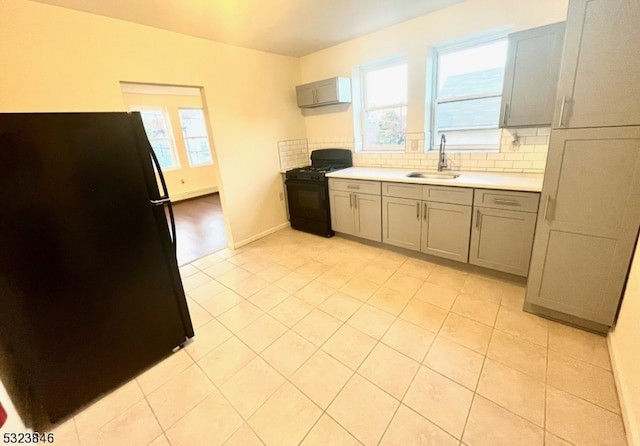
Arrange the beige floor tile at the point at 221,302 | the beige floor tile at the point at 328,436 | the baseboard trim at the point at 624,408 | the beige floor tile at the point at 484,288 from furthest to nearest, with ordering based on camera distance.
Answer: the beige floor tile at the point at 221,302, the beige floor tile at the point at 484,288, the beige floor tile at the point at 328,436, the baseboard trim at the point at 624,408

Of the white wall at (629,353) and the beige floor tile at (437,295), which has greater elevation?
the white wall at (629,353)

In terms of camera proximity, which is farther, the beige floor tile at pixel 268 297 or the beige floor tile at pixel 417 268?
the beige floor tile at pixel 417 268

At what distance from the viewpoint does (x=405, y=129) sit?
3441 millimetres

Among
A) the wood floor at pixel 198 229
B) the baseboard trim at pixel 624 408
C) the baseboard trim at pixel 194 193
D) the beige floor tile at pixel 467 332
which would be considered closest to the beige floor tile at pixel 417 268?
the beige floor tile at pixel 467 332

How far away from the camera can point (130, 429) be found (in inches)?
58.7

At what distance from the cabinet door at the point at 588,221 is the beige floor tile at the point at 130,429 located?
262 cm

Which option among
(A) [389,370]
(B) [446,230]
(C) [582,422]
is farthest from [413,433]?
(B) [446,230]

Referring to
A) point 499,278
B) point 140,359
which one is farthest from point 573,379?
point 140,359

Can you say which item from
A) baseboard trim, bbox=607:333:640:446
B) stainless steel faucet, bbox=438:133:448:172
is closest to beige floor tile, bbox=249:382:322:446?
baseboard trim, bbox=607:333:640:446

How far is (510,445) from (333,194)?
9.19 feet

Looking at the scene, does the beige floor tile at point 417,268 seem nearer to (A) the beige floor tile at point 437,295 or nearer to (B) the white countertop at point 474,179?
(A) the beige floor tile at point 437,295

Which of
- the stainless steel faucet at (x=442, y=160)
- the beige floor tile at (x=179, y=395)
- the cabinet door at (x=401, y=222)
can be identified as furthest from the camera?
the stainless steel faucet at (x=442, y=160)

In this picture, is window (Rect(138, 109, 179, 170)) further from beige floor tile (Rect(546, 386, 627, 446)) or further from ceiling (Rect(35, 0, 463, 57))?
beige floor tile (Rect(546, 386, 627, 446))

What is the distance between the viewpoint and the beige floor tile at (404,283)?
2521mm
